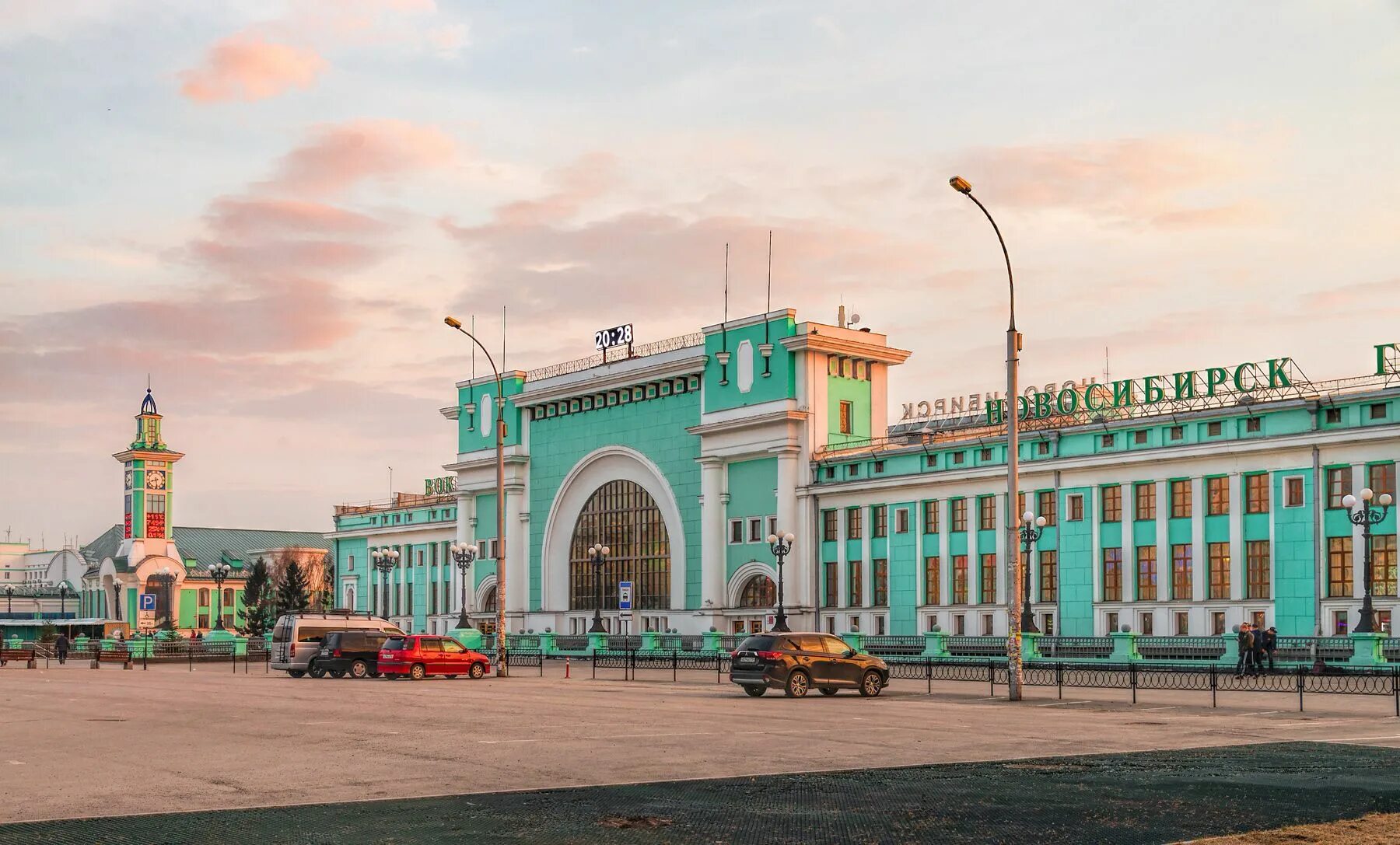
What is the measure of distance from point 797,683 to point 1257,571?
31.6 meters

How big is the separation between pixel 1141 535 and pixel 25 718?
161 feet

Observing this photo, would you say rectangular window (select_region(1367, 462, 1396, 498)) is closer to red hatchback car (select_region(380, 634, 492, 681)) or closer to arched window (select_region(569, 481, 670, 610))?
red hatchback car (select_region(380, 634, 492, 681))

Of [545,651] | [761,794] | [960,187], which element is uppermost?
[960,187]

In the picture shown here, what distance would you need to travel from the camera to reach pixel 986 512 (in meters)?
71.6

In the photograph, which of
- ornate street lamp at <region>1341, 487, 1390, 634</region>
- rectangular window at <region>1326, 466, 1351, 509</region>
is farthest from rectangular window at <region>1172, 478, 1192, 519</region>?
ornate street lamp at <region>1341, 487, 1390, 634</region>

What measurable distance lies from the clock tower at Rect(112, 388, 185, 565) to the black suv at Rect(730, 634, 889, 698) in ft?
429

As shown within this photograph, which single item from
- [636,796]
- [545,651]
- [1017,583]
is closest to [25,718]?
[636,796]

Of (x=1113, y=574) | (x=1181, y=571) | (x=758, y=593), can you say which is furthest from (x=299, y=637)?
(x=1181, y=571)

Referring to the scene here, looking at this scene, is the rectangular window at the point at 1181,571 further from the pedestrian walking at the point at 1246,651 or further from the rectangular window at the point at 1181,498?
the pedestrian walking at the point at 1246,651

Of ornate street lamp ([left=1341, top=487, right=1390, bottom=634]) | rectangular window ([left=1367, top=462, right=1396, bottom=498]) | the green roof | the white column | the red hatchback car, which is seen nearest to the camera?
ornate street lamp ([left=1341, top=487, right=1390, bottom=634])

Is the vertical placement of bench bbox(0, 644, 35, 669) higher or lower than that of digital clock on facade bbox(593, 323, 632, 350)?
lower

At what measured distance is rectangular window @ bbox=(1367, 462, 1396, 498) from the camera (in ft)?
185

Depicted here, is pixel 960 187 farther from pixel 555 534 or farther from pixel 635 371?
pixel 555 534

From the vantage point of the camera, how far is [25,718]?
1112 inches
